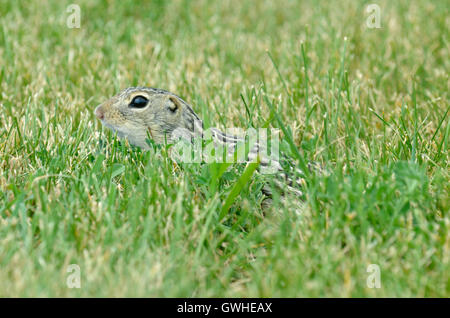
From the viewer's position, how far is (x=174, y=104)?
4.58 meters

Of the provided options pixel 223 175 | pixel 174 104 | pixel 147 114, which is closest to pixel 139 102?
pixel 147 114

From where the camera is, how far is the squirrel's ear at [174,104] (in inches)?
180

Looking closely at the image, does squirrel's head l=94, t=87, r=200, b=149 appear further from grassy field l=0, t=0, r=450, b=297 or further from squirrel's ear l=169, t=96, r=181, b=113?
grassy field l=0, t=0, r=450, b=297

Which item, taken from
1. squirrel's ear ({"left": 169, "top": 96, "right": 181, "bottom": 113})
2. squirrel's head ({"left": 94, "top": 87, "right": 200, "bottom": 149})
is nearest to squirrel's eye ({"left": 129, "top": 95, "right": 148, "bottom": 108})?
squirrel's head ({"left": 94, "top": 87, "right": 200, "bottom": 149})

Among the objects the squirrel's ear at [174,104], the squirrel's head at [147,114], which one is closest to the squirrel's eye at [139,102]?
the squirrel's head at [147,114]

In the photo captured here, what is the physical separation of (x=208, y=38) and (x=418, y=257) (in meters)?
4.64

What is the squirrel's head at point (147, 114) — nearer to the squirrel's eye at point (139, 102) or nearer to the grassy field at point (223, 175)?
the squirrel's eye at point (139, 102)

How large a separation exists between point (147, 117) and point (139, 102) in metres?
0.12

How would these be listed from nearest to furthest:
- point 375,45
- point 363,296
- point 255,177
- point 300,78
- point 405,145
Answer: point 363,296 → point 255,177 → point 405,145 → point 300,78 → point 375,45

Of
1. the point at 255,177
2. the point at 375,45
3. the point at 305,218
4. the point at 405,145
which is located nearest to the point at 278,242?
the point at 305,218

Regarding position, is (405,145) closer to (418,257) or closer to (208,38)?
(418,257)

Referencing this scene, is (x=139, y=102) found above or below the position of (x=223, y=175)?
above

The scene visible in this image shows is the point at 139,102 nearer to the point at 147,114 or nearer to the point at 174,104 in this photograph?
the point at 147,114

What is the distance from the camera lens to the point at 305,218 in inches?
135
